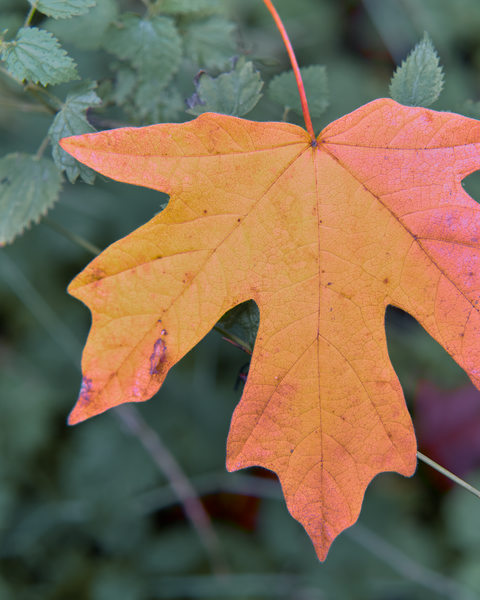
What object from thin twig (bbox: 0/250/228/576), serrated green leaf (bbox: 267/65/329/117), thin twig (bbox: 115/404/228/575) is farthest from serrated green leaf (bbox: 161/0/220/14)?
thin twig (bbox: 115/404/228/575)

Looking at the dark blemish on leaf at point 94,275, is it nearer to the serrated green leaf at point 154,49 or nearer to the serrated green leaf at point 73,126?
the serrated green leaf at point 73,126

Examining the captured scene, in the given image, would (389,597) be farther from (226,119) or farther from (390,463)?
(226,119)

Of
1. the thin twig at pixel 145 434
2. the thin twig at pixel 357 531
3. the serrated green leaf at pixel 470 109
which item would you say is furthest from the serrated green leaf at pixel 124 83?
the thin twig at pixel 357 531

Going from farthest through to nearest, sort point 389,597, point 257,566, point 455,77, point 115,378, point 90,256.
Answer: point 455,77 → point 90,256 → point 389,597 → point 257,566 → point 115,378

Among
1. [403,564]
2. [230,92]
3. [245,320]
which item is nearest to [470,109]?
[230,92]

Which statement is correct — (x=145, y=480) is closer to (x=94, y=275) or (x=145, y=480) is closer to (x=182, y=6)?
(x=94, y=275)

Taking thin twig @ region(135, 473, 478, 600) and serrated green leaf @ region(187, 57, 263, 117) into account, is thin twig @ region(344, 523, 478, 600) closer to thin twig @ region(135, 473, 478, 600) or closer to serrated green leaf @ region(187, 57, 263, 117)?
thin twig @ region(135, 473, 478, 600)

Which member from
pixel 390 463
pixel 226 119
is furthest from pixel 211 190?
pixel 390 463
